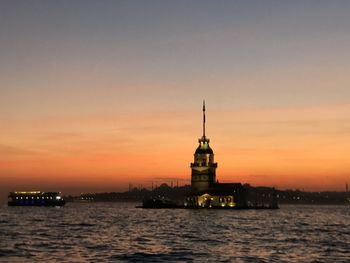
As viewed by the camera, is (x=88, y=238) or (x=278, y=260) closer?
(x=278, y=260)

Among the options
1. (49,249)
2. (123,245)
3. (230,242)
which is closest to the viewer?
(49,249)

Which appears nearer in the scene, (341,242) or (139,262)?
(139,262)

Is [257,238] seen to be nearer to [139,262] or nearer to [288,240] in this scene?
[288,240]

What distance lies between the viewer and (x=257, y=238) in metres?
78.3

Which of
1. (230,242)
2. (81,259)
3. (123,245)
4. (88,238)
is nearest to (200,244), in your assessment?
(230,242)

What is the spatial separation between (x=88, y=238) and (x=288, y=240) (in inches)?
994

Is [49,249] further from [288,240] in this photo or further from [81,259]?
[288,240]

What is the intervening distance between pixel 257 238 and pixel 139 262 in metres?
30.2

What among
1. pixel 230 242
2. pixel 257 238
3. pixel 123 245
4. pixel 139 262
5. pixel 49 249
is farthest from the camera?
pixel 257 238

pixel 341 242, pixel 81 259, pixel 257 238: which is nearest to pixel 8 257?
pixel 81 259

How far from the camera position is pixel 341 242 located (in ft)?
245

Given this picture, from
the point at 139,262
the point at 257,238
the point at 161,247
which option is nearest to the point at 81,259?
the point at 139,262

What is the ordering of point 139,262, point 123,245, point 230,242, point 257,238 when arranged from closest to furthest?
point 139,262, point 123,245, point 230,242, point 257,238

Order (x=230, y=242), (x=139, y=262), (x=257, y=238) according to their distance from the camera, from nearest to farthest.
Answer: (x=139, y=262) → (x=230, y=242) → (x=257, y=238)
